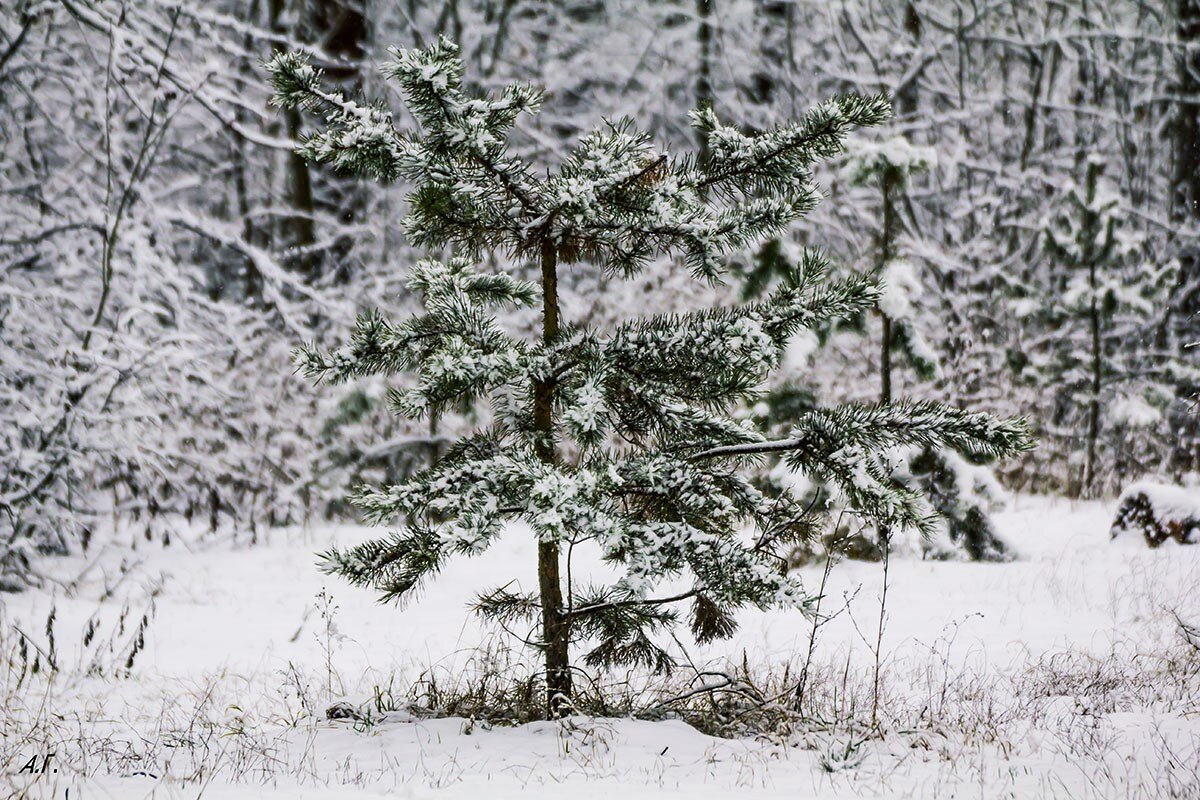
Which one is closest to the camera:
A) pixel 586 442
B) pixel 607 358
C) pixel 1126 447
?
pixel 586 442

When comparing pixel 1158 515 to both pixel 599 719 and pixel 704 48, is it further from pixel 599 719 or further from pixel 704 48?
pixel 704 48

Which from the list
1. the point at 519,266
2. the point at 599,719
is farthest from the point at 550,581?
the point at 519,266

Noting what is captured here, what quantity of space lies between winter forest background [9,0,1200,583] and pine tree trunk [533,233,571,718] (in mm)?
2177

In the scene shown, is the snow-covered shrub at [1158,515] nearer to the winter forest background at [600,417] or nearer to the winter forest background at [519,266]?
the winter forest background at [600,417]

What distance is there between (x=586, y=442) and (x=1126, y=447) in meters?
14.9

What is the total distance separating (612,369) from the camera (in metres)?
4.20

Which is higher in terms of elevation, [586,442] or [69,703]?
[586,442]

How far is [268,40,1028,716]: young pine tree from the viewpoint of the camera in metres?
3.94

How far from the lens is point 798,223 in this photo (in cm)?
1579

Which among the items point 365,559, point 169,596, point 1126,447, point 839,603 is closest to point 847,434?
point 365,559

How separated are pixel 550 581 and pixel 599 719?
70 centimetres

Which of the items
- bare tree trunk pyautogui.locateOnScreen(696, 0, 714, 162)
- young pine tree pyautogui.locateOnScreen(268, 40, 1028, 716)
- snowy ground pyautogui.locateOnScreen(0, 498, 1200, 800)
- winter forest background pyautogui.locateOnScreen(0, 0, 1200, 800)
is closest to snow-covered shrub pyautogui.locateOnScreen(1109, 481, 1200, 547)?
winter forest background pyautogui.locateOnScreen(0, 0, 1200, 800)

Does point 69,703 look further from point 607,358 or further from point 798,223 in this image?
point 798,223

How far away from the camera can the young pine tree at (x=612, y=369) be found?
3938mm
